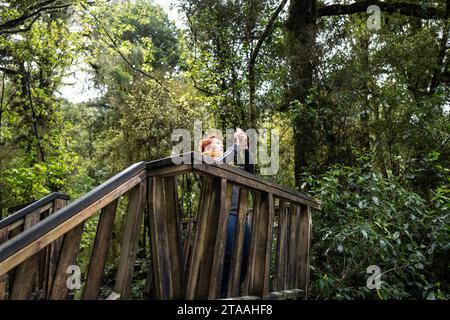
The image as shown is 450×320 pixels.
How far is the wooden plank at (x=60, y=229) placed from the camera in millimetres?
1463

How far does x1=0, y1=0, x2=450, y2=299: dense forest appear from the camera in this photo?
4.52 metres

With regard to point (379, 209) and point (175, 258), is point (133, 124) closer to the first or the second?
point (379, 209)

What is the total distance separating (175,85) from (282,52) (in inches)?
125

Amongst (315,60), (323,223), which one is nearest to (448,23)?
(315,60)

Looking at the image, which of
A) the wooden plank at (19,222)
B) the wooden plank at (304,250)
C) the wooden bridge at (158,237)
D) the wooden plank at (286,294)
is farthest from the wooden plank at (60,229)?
the wooden plank at (304,250)

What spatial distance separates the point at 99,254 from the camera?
6.28 feet

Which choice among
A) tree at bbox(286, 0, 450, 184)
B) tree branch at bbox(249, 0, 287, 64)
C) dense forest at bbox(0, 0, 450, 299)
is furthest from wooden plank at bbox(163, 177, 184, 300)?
tree branch at bbox(249, 0, 287, 64)

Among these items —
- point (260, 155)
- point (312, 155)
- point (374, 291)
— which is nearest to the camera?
point (374, 291)

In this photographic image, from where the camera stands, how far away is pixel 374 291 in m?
4.09

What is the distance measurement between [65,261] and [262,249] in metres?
1.71

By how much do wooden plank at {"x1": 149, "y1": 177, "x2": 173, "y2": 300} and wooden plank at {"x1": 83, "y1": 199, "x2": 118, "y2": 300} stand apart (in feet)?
1.00

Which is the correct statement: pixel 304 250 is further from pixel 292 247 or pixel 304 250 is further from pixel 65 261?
pixel 65 261
